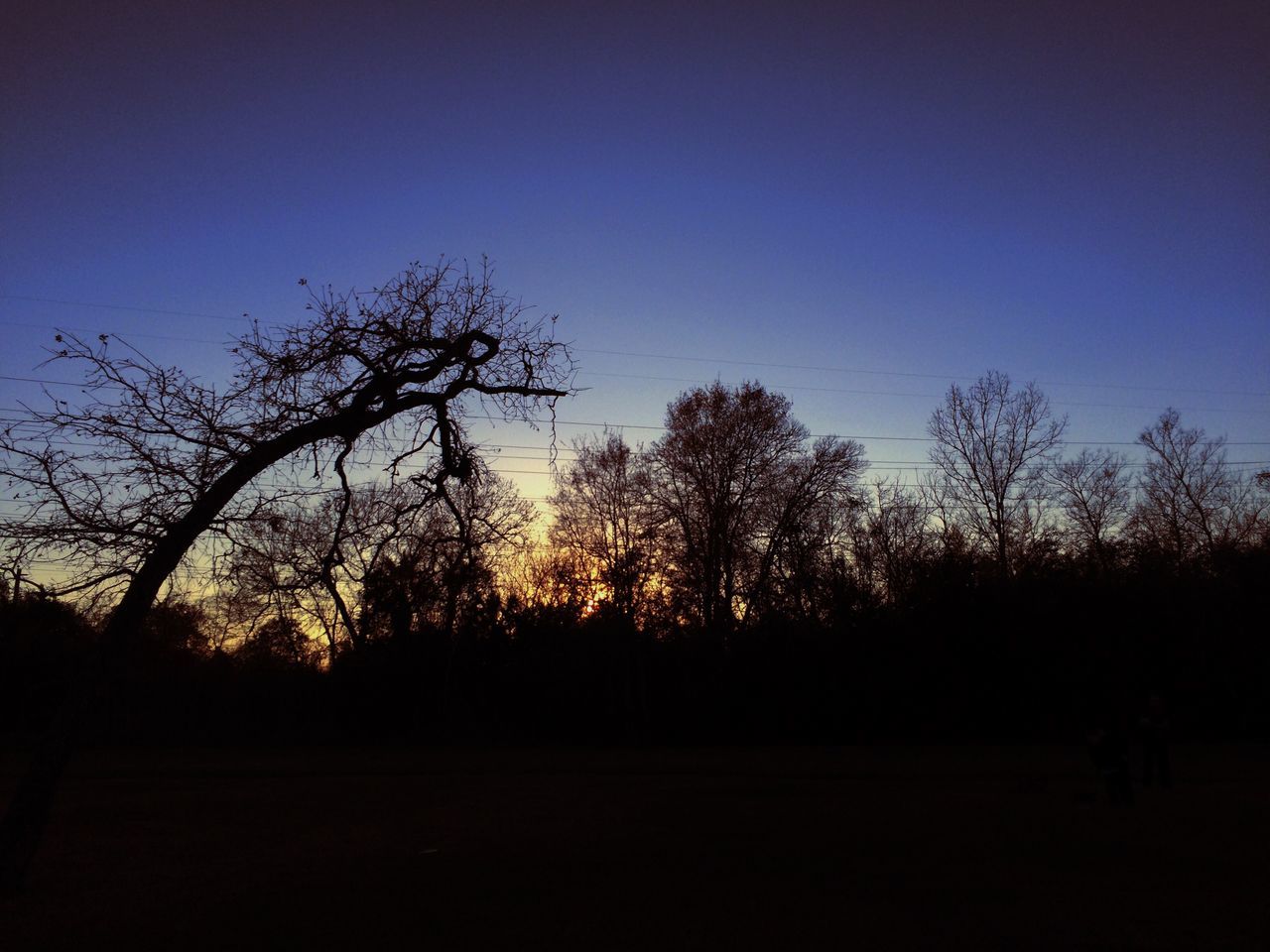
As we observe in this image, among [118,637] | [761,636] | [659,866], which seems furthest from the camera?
[761,636]

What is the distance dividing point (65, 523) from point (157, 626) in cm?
305

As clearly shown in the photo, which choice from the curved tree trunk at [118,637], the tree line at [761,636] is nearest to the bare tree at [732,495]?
the tree line at [761,636]

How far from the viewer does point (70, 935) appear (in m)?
7.23

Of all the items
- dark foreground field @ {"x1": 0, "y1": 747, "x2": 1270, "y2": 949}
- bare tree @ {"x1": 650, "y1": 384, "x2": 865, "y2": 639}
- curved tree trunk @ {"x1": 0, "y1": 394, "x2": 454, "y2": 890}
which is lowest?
dark foreground field @ {"x1": 0, "y1": 747, "x2": 1270, "y2": 949}

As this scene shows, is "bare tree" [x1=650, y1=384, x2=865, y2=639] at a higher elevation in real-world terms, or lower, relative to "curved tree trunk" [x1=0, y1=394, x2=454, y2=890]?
higher

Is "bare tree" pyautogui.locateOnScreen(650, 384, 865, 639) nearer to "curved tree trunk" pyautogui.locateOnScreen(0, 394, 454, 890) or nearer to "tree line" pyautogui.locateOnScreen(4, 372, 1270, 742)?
Result: "tree line" pyautogui.locateOnScreen(4, 372, 1270, 742)

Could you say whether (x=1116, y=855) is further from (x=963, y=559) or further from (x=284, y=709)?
(x=284, y=709)

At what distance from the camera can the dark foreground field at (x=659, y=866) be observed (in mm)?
7016

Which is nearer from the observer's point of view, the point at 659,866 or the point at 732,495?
the point at 659,866

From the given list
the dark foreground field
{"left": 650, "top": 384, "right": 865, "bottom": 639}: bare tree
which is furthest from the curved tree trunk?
{"left": 650, "top": 384, "right": 865, "bottom": 639}: bare tree

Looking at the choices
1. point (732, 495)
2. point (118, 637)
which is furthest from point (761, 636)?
point (118, 637)

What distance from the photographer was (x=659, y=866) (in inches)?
376

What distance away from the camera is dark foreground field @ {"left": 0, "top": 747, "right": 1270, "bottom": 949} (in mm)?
7016

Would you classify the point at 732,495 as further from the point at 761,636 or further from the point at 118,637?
the point at 118,637
